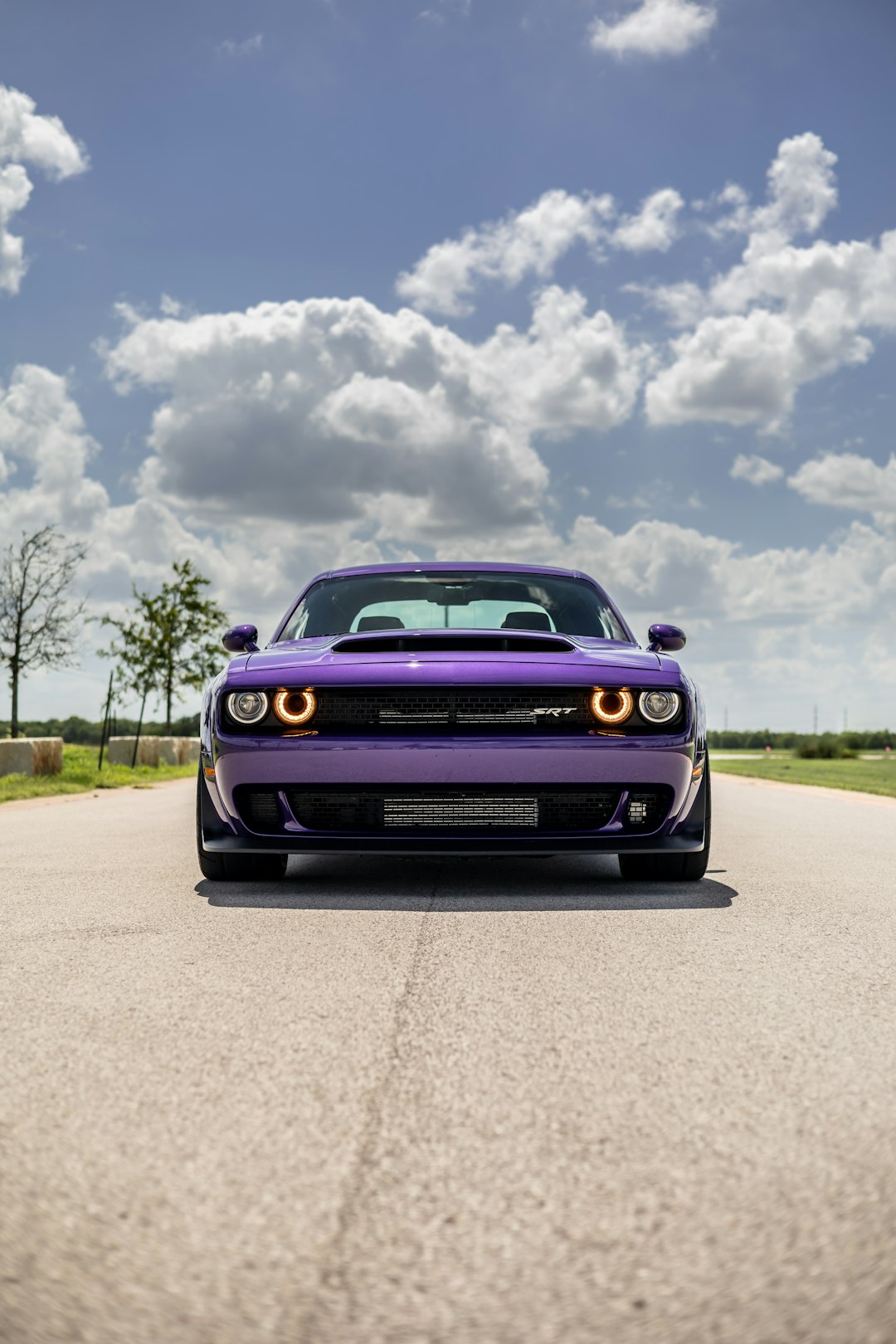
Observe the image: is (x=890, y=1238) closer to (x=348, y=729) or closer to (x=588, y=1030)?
(x=588, y=1030)

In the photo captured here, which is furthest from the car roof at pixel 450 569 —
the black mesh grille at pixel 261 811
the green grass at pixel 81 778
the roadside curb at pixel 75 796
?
the green grass at pixel 81 778

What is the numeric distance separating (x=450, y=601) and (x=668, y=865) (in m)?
2.11

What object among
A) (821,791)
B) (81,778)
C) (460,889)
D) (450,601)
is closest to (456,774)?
(460,889)

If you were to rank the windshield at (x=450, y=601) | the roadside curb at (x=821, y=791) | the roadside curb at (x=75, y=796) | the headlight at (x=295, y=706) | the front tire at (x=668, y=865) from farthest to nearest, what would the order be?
the roadside curb at (x=821, y=791)
the roadside curb at (x=75, y=796)
the windshield at (x=450, y=601)
the front tire at (x=668, y=865)
the headlight at (x=295, y=706)

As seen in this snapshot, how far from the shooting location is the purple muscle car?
513 cm

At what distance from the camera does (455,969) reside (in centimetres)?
383

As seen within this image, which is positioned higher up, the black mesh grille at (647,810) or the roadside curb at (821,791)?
the black mesh grille at (647,810)

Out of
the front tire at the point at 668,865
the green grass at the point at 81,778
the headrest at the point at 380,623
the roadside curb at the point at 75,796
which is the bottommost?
the roadside curb at the point at 75,796

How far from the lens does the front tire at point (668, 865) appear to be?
226 inches

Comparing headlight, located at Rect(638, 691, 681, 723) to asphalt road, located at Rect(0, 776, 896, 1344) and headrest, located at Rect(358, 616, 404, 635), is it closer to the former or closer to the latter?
asphalt road, located at Rect(0, 776, 896, 1344)

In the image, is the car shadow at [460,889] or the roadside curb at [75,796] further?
the roadside curb at [75,796]

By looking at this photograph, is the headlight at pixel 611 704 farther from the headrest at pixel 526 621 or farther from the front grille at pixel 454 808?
the headrest at pixel 526 621

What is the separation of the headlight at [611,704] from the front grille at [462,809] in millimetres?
294

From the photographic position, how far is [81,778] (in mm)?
20750
